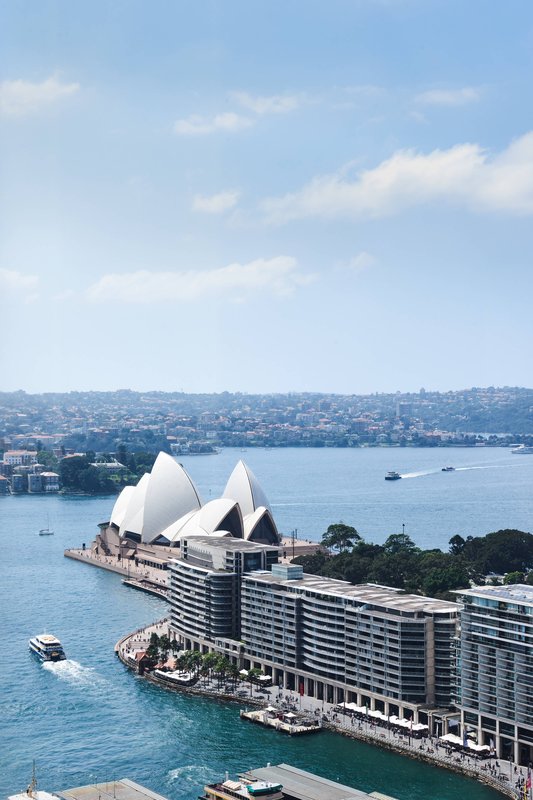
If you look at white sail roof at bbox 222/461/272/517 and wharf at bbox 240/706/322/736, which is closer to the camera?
wharf at bbox 240/706/322/736

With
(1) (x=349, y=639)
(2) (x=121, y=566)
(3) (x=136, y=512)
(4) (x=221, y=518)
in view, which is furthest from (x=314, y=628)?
(3) (x=136, y=512)

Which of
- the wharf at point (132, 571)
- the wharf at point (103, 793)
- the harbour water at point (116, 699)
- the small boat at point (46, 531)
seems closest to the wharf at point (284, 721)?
the harbour water at point (116, 699)

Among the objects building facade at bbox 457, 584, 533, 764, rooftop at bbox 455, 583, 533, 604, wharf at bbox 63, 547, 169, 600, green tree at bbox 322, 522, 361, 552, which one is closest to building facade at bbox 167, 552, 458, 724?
building facade at bbox 457, 584, 533, 764

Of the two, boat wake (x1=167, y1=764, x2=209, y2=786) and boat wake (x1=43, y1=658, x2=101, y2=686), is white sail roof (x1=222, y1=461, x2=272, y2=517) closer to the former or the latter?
boat wake (x1=43, y1=658, x2=101, y2=686)

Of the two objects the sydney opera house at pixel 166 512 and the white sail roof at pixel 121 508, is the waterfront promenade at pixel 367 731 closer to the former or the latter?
the sydney opera house at pixel 166 512

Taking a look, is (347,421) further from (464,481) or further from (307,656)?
(307,656)

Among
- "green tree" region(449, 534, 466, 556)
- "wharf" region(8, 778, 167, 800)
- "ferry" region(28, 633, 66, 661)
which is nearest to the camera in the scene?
"wharf" region(8, 778, 167, 800)

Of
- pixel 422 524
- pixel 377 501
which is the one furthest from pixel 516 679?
pixel 377 501
